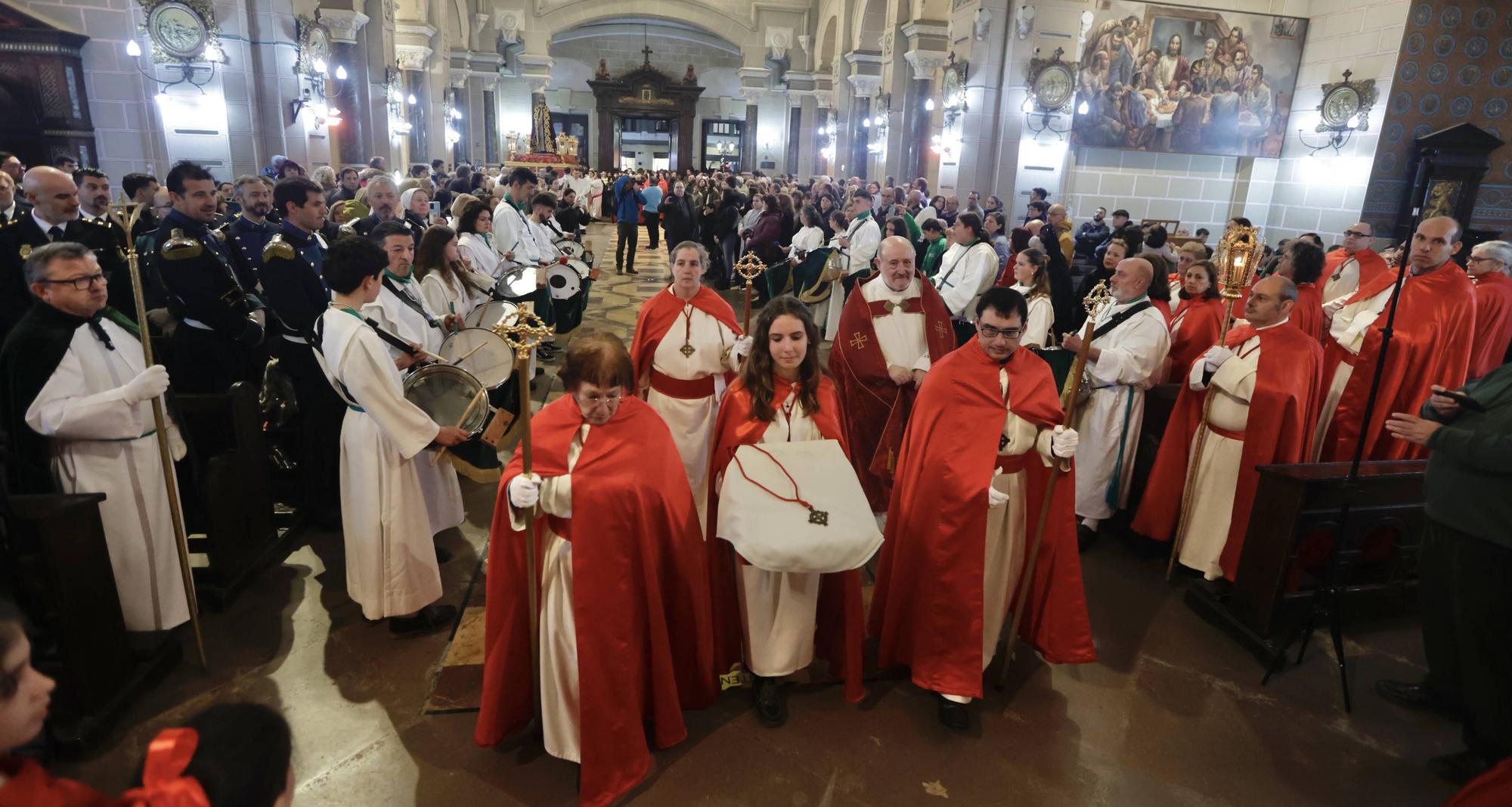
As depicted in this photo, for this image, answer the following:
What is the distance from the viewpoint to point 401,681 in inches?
140

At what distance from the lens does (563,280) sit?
786 centimetres

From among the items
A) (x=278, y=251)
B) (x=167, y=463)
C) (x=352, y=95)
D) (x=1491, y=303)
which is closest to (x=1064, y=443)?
(x=167, y=463)

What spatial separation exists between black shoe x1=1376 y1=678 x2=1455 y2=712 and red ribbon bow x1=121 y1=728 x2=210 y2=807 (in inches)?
185

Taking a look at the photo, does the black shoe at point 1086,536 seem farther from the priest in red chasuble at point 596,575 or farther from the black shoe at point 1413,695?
the priest in red chasuble at point 596,575

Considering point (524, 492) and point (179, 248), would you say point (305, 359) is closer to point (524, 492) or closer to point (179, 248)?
point (179, 248)

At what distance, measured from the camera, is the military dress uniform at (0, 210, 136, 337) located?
15.5 ft

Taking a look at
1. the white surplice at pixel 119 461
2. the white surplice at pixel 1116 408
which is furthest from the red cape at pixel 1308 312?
the white surplice at pixel 119 461

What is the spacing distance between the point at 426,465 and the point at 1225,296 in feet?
15.0

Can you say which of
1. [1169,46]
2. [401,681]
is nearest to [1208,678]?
[401,681]

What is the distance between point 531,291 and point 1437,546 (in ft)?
21.8

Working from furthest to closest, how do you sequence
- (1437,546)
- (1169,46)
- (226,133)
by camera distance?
(1169,46) → (226,133) → (1437,546)

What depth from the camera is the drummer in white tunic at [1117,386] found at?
478cm

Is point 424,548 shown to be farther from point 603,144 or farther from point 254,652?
point 603,144

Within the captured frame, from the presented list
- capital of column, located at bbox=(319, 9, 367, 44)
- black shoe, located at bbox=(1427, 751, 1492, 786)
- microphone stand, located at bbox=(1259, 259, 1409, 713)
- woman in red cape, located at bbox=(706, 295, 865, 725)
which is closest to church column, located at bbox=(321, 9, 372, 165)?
capital of column, located at bbox=(319, 9, 367, 44)
